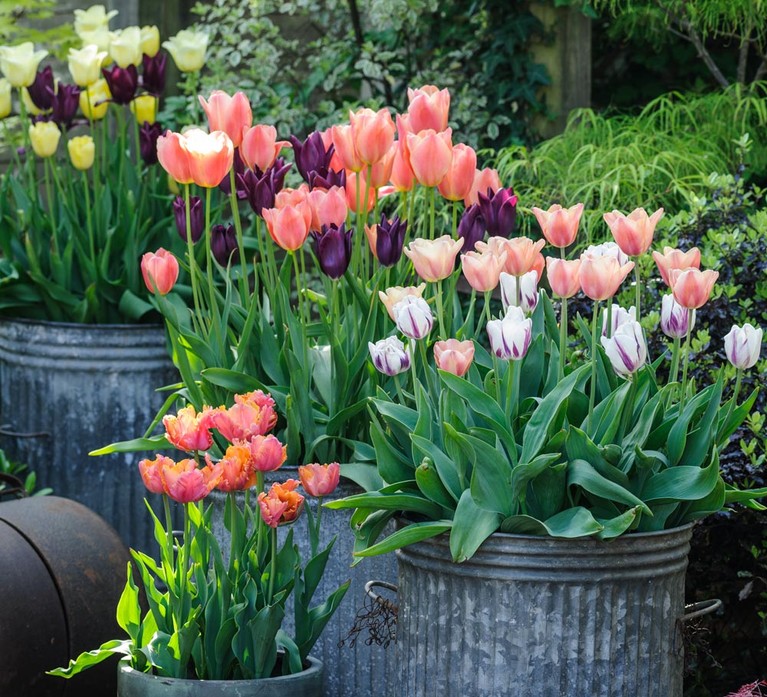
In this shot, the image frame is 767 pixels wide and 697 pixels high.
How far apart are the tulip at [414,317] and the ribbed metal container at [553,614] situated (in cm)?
30

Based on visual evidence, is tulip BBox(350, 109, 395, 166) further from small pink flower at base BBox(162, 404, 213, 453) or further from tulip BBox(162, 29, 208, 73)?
tulip BBox(162, 29, 208, 73)

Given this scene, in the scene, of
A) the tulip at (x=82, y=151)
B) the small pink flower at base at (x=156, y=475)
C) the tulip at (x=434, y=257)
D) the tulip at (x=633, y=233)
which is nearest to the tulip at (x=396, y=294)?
the tulip at (x=434, y=257)

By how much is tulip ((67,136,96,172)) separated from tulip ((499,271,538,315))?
68.8 inches

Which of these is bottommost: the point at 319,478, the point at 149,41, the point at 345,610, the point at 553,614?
the point at 345,610

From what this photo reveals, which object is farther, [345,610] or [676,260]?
[345,610]

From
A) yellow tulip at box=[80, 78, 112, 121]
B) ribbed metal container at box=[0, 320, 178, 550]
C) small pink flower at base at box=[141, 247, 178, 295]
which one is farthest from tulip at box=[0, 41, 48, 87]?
small pink flower at base at box=[141, 247, 178, 295]

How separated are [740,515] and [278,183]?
1.09m

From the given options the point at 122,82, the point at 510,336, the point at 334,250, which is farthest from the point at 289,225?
the point at 122,82

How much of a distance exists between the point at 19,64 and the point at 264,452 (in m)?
1.80

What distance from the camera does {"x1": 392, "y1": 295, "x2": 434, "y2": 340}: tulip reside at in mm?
1793

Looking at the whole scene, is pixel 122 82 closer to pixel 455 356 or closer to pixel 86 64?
pixel 86 64

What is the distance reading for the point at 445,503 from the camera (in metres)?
1.82

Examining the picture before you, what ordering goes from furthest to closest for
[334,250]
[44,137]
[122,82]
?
[44,137], [122,82], [334,250]

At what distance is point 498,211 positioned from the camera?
7.11 feet
